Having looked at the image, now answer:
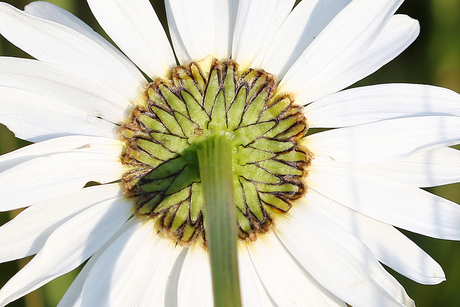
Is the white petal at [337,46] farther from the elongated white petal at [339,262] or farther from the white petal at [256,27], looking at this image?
the elongated white petal at [339,262]

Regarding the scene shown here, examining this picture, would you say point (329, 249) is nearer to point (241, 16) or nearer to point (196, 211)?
point (196, 211)

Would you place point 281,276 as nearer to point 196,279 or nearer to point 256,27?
point 196,279

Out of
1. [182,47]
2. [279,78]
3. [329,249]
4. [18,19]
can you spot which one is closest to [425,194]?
[329,249]

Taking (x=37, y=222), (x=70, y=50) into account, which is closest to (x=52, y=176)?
(x=37, y=222)

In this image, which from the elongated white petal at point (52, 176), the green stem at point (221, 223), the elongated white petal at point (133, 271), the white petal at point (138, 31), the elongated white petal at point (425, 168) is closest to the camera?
the green stem at point (221, 223)

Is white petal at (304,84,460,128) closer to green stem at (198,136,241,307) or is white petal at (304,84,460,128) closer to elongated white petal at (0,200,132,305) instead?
green stem at (198,136,241,307)

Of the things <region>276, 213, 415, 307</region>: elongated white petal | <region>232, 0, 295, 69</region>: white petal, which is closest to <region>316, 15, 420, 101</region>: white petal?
<region>232, 0, 295, 69</region>: white petal

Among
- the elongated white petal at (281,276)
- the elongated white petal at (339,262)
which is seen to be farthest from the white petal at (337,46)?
the elongated white petal at (281,276)
